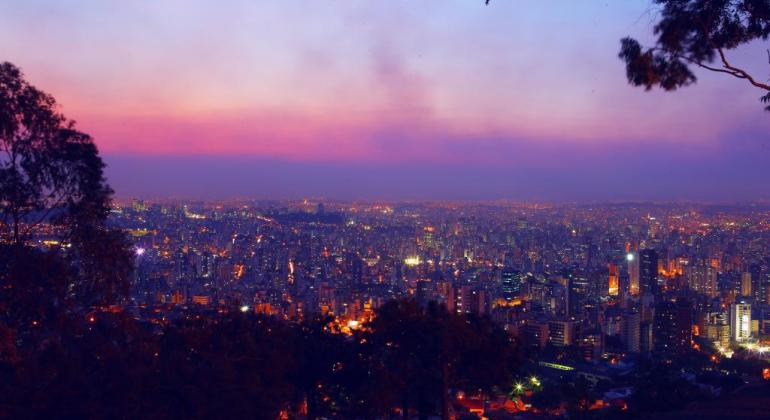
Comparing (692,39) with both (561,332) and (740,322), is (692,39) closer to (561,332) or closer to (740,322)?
(561,332)

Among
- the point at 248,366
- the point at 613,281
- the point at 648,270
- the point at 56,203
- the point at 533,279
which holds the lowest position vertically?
the point at 613,281

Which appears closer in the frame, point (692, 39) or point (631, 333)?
point (692, 39)

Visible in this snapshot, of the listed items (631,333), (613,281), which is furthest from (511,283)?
(631,333)

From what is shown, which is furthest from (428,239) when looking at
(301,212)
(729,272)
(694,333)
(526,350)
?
(526,350)

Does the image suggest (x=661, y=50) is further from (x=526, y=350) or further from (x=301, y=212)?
(x=301, y=212)

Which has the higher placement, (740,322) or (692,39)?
(692,39)

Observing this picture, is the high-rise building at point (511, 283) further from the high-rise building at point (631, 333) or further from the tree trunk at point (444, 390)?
the tree trunk at point (444, 390)

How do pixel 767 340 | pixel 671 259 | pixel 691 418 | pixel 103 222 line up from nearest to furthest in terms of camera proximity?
pixel 103 222, pixel 691 418, pixel 767 340, pixel 671 259

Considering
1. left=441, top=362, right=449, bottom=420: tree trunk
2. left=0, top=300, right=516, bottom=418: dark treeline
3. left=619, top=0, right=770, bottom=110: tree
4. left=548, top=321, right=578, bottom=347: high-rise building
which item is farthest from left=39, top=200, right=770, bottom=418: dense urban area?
left=619, top=0, right=770, bottom=110: tree
